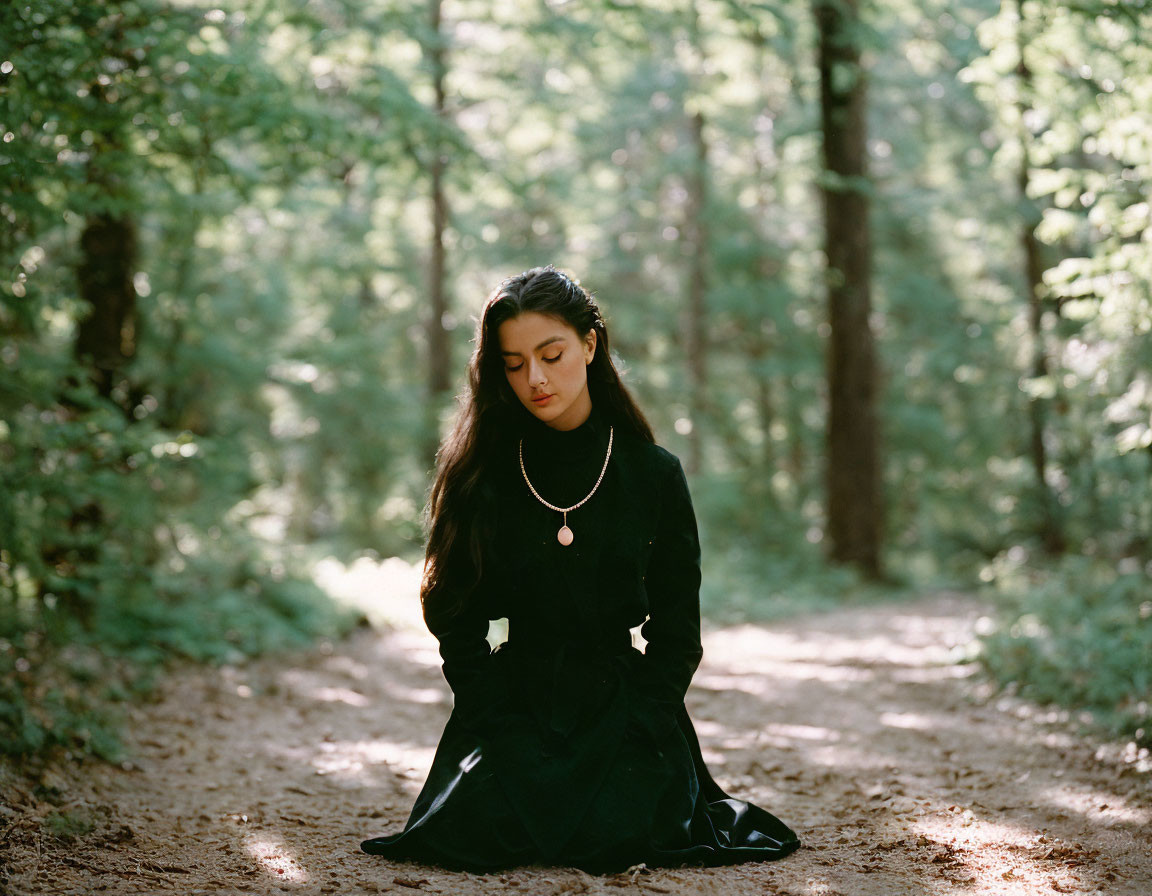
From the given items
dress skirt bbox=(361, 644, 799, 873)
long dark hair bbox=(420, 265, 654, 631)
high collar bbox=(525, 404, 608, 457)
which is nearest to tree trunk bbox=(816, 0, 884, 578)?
long dark hair bbox=(420, 265, 654, 631)

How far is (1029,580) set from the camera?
10.2 meters

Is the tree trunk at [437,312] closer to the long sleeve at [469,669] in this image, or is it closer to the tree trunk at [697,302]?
the tree trunk at [697,302]

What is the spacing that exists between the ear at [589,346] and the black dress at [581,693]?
0.83 ft

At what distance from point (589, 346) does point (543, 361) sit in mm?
263

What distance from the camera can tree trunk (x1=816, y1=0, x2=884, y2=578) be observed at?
11.8m

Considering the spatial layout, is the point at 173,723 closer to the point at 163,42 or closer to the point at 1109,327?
the point at 163,42

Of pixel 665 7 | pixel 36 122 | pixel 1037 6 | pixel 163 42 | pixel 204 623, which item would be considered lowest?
pixel 204 623

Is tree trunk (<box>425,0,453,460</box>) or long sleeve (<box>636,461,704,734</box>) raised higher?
tree trunk (<box>425,0,453,460</box>)

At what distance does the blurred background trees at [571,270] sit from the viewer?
4957 mm

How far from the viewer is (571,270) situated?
15680 millimetres

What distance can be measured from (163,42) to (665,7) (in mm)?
7462

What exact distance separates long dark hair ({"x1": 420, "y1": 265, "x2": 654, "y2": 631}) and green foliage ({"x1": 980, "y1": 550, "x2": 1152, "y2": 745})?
320 cm

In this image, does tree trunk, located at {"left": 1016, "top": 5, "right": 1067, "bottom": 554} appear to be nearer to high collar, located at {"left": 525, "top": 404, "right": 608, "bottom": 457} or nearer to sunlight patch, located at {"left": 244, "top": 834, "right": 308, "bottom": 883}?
high collar, located at {"left": 525, "top": 404, "right": 608, "bottom": 457}

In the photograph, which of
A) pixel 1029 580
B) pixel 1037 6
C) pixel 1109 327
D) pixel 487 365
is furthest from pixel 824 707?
pixel 1029 580
